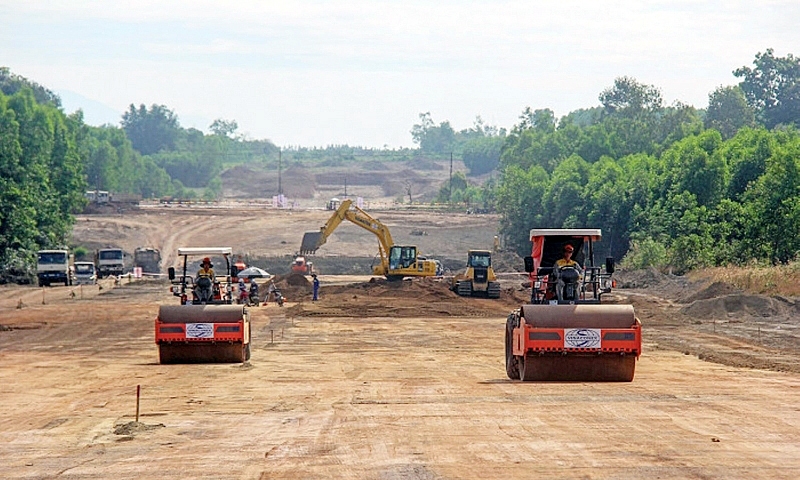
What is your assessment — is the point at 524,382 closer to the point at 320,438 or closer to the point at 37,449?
the point at 320,438

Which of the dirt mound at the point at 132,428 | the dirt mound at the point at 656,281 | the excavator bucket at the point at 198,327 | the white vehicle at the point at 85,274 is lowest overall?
the white vehicle at the point at 85,274

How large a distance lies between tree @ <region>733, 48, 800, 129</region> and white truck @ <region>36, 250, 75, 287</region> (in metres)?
107

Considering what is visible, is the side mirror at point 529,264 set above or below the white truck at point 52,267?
above

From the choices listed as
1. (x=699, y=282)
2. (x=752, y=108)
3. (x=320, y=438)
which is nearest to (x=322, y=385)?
(x=320, y=438)

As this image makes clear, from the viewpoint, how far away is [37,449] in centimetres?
1550

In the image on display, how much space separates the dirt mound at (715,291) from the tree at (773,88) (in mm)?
108372

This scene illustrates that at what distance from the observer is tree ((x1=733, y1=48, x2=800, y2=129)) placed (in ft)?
526

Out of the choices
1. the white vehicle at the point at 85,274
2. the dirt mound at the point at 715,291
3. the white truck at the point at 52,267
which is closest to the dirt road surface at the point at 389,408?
the dirt mound at the point at 715,291

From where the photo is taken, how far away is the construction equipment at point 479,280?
6047cm

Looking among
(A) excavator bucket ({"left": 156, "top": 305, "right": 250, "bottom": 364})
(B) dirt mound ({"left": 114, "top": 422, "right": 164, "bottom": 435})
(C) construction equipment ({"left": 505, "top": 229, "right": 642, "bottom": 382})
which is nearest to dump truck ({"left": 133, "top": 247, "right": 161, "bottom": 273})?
(A) excavator bucket ({"left": 156, "top": 305, "right": 250, "bottom": 364})

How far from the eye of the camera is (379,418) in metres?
17.9

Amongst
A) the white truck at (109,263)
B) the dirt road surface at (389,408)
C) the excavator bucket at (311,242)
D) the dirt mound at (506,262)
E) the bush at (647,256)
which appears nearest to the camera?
the dirt road surface at (389,408)

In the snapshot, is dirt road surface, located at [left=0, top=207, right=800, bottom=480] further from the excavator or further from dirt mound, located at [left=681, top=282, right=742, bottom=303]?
the excavator

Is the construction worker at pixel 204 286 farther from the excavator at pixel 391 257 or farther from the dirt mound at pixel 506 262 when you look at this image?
the dirt mound at pixel 506 262
